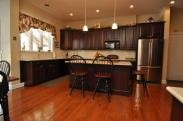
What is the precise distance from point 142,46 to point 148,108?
3.00 metres

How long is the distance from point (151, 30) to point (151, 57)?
1.12m

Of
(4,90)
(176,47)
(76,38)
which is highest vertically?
(76,38)

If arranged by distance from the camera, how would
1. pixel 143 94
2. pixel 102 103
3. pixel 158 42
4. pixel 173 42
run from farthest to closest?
1. pixel 173 42
2. pixel 158 42
3. pixel 143 94
4. pixel 102 103

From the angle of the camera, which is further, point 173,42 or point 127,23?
point 127,23

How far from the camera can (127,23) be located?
20.5 ft

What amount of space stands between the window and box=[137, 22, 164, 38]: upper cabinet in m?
4.18

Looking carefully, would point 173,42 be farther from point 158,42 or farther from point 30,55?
point 30,55

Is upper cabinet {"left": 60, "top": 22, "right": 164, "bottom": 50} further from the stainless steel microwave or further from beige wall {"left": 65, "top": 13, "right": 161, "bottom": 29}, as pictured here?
beige wall {"left": 65, "top": 13, "right": 161, "bottom": 29}

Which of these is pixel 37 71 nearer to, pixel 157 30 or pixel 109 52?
pixel 109 52

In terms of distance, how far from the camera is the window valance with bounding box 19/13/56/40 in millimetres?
4456

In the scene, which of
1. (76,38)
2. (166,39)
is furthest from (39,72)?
(166,39)

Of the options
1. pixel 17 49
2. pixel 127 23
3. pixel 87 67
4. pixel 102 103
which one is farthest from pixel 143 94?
pixel 17 49

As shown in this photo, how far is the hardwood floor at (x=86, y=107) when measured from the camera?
2395 millimetres

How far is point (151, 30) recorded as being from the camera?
5.29 meters
